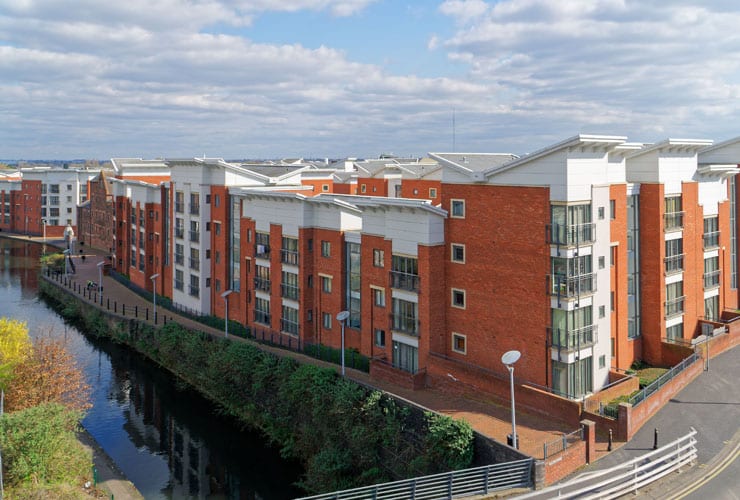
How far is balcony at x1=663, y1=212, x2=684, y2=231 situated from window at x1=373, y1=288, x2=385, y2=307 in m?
17.5

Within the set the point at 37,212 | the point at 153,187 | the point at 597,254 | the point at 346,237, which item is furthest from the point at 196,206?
the point at 37,212

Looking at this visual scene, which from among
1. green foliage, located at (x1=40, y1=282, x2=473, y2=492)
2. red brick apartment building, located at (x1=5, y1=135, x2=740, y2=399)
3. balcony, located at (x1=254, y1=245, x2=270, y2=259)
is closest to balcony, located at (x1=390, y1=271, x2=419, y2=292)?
red brick apartment building, located at (x1=5, y1=135, x2=740, y2=399)

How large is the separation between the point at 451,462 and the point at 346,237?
20137mm

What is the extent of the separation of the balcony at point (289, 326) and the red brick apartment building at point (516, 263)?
15cm

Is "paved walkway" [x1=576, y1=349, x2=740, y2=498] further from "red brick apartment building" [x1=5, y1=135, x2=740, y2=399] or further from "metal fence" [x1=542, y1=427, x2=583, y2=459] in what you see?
"red brick apartment building" [x1=5, y1=135, x2=740, y2=399]

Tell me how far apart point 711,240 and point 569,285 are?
17.5 metres

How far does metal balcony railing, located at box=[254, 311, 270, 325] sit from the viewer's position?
52188 mm

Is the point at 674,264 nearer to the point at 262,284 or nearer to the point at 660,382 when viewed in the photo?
the point at 660,382

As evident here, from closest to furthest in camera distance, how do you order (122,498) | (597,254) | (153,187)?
(122,498), (597,254), (153,187)

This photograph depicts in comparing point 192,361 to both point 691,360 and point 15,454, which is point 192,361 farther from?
point 691,360

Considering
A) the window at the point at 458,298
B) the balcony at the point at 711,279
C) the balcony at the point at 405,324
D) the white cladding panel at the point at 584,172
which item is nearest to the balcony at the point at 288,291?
the balcony at the point at 405,324

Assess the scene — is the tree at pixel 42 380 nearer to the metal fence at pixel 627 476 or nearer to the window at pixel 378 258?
the window at pixel 378 258

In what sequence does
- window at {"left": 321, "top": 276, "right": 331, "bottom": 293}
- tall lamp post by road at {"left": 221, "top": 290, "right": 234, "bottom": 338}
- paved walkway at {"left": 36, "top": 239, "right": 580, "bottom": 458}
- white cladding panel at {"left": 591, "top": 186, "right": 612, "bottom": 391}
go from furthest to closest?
1. tall lamp post by road at {"left": 221, "top": 290, "right": 234, "bottom": 338}
2. window at {"left": 321, "top": 276, "right": 331, "bottom": 293}
3. white cladding panel at {"left": 591, "top": 186, "right": 612, "bottom": 391}
4. paved walkway at {"left": 36, "top": 239, "right": 580, "bottom": 458}

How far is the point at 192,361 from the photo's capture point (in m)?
49.8
